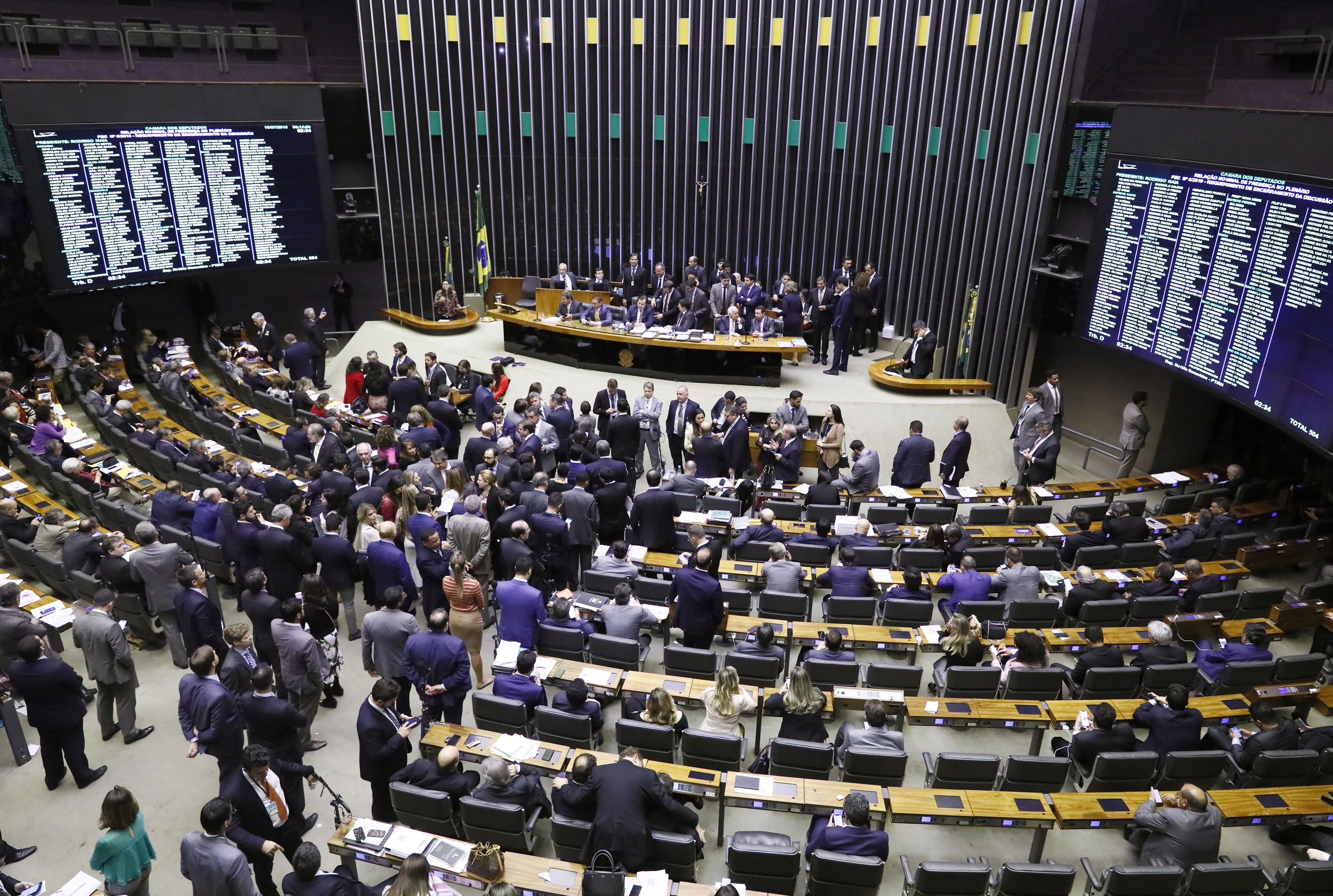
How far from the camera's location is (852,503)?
34.8 feet

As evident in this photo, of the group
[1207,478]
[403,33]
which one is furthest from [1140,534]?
[403,33]

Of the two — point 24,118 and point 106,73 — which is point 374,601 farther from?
point 106,73

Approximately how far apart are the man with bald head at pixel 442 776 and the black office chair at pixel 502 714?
70 cm

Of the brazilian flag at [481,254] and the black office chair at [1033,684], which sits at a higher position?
the brazilian flag at [481,254]

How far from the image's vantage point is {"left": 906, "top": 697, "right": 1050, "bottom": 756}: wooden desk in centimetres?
624

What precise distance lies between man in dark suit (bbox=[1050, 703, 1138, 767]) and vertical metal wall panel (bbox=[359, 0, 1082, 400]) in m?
9.62

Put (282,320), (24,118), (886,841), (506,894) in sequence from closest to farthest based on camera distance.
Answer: (506,894) < (886,841) < (24,118) < (282,320)

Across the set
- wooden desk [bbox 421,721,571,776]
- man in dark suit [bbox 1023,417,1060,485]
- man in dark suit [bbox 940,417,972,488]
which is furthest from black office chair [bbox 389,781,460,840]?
man in dark suit [bbox 1023,417,1060,485]

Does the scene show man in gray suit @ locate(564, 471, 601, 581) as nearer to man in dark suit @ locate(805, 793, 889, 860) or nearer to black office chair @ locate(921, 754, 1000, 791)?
black office chair @ locate(921, 754, 1000, 791)

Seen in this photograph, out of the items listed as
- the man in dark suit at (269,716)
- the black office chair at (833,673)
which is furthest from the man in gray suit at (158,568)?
the black office chair at (833,673)

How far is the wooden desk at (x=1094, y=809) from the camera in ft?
17.9

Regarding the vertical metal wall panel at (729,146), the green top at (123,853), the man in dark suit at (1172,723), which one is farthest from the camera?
the vertical metal wall panel at (729,146)

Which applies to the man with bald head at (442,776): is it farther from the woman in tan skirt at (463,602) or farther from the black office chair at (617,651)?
the black office chair at (617,651)

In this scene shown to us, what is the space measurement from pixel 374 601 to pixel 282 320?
472 inches
